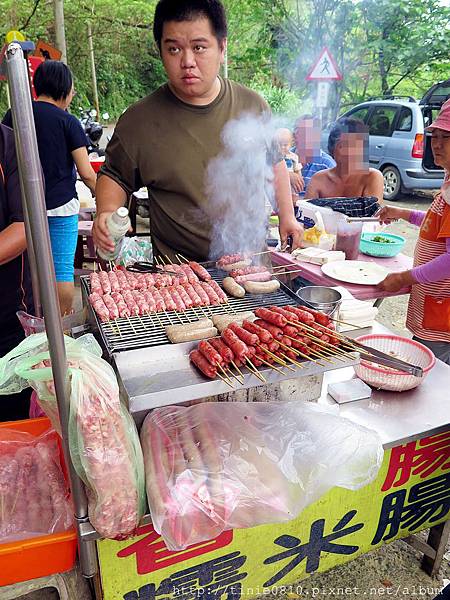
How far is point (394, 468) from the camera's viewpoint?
7.39 ft

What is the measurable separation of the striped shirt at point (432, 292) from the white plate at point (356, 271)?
297 mm

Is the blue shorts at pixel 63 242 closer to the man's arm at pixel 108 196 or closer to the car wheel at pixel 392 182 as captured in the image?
the man's arm at pixel 108 196

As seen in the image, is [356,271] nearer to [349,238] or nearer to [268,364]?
[349,238]

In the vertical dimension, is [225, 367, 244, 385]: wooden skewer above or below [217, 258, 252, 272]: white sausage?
below

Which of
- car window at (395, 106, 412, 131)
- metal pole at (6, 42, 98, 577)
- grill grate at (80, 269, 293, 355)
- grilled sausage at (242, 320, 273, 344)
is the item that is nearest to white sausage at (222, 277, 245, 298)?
grill grate at (80, 269, 293, 355)

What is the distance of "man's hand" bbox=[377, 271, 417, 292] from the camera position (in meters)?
3.11

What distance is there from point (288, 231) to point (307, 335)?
181cm

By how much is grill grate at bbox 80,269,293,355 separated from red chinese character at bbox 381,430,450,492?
0.96 m

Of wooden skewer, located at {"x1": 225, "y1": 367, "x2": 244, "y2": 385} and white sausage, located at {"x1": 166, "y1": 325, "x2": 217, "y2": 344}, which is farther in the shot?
white sausage, located at {"x1": 166, "y1": 325, "x2": 217, "y2": 344}

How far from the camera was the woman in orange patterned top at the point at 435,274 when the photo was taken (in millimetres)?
2938

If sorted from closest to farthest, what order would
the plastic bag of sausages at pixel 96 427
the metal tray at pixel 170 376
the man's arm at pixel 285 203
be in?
the plastic bag of sausages at pixel 96 427
the metal tray at pixel 170 376
the man's arm at pixel 285 203

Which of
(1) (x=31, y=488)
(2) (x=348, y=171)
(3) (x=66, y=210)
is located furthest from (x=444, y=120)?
(3) (x=66, y=210)

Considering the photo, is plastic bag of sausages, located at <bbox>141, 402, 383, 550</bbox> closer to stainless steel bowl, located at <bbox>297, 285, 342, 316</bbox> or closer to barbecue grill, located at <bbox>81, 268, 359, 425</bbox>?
barbecue grill, located at <bbox>81, 268, 359, 425</bbox>

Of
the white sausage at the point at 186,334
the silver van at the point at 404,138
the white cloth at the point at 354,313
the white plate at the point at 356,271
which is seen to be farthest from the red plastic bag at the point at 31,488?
the silver van at the point at 404,138
